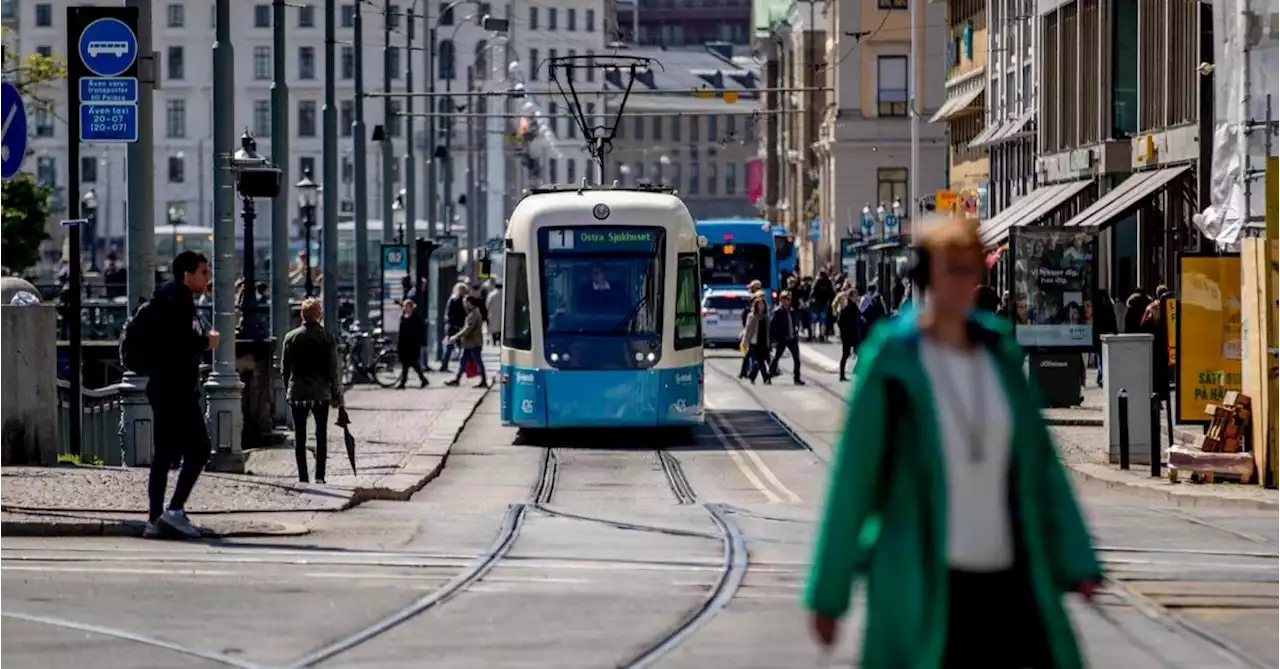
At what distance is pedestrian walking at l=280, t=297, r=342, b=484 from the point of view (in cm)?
2152

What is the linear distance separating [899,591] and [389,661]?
15.2 ft

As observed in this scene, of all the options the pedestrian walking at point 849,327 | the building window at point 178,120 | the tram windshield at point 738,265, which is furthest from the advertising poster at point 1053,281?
the building window at point 178,120

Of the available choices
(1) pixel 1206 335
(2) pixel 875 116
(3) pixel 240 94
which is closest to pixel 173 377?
(1) pixel 1206 335

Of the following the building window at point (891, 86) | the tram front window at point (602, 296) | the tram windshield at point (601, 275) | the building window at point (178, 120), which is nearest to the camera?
the tram front window at point (602, 296)

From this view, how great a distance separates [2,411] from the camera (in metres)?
20.0

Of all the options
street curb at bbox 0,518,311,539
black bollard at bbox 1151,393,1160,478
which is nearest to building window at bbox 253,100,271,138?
black bollard at bbox 1151,393,1160,478

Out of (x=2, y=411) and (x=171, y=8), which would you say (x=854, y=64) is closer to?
(x=171, y=8)

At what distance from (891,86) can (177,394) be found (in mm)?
81403

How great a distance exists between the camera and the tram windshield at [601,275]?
28.3 m

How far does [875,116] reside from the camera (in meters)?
95.7

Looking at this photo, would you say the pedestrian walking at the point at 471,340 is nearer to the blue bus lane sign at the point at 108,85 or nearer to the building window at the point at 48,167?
the blue bus lane sign at the point at 108,85

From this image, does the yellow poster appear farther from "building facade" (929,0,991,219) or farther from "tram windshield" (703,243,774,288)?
"building facade" (929,0,991,219)

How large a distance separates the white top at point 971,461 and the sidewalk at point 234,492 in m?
10.1

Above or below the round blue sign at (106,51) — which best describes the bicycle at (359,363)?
below
